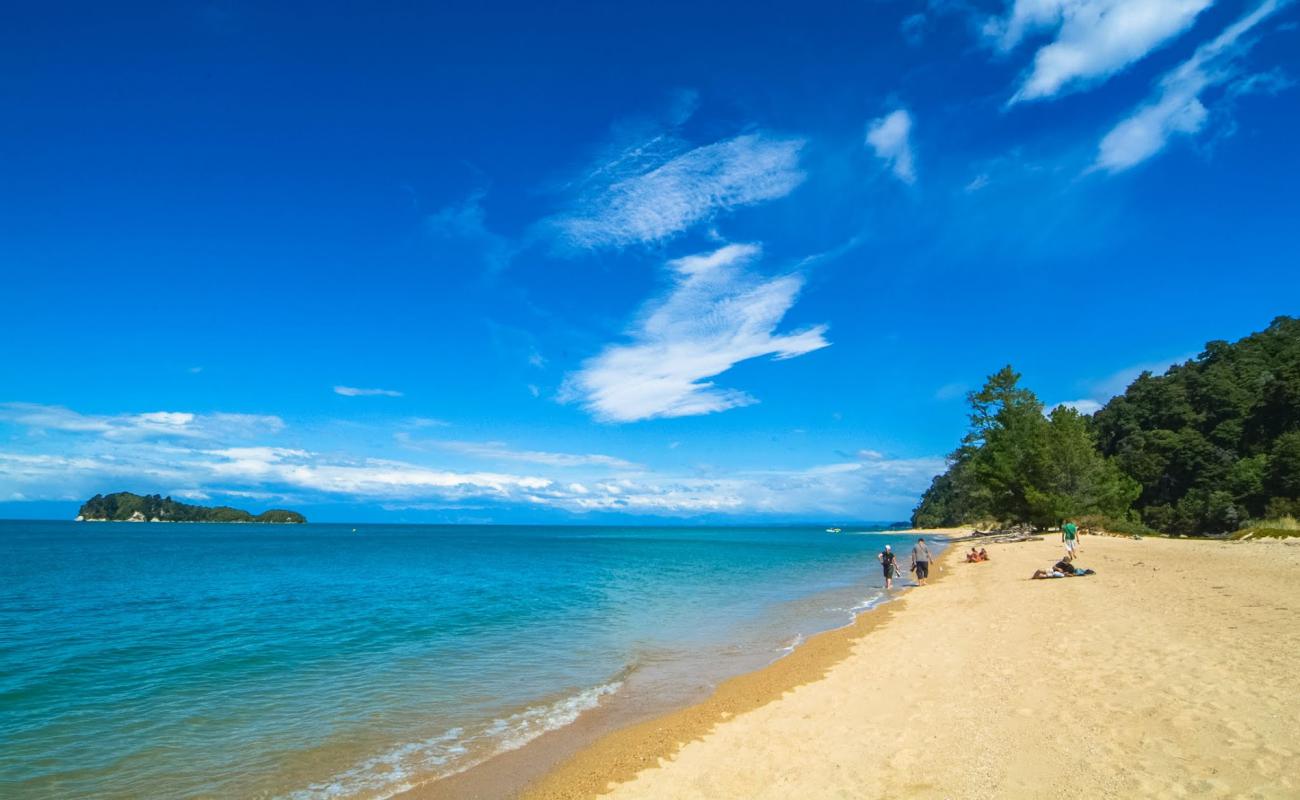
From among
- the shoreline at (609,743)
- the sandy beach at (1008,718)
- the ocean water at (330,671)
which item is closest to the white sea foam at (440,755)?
the ocean water at (330,671)

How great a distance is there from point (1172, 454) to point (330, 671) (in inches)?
2825

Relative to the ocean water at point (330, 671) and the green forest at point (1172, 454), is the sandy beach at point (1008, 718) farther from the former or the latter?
the green forest at point (1172, 454)

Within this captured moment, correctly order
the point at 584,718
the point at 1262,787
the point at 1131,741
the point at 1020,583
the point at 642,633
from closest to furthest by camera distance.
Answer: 1. the point at 1262,787
2. the point at 1131,741
3. the point at 584,718
4. the point at 642,633
5. the point at 1020,583

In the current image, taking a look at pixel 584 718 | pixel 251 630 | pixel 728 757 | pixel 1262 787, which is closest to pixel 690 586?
pixel 251 630

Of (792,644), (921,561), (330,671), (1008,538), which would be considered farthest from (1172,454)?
(330,671)

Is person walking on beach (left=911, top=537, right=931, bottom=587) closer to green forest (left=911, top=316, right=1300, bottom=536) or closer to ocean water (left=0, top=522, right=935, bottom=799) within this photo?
ocean water (left=0, top=522, right=935, bottom=799)

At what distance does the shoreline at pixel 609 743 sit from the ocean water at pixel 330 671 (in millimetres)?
431

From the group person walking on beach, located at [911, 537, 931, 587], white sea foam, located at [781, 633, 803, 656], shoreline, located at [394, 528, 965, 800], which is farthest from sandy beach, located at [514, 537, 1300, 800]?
person walking on beach, located at [911, 537, 931, 587]

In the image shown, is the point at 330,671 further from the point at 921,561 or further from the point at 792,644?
the point at 921,561

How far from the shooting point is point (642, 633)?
65.8ft

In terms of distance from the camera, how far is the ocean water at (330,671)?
941cm

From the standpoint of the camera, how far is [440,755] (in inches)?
379

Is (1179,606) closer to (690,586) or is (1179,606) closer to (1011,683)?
(1011,683)

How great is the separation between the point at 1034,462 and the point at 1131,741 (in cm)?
5334
